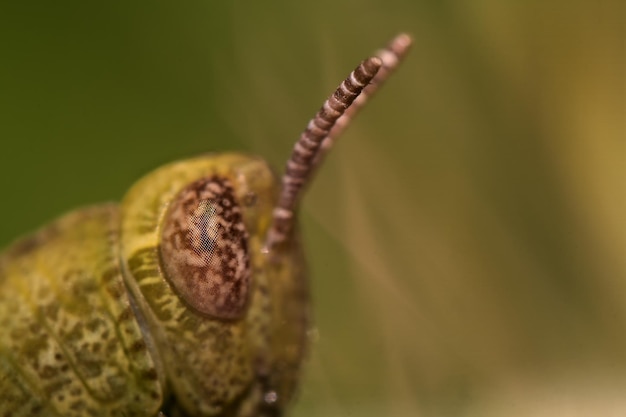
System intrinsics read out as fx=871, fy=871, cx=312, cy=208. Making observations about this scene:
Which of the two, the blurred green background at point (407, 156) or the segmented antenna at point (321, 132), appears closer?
the segmented antenna at point (321, 132)

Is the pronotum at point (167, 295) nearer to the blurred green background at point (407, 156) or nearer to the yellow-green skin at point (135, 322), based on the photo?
the yellow-green skin at point (135, 322)

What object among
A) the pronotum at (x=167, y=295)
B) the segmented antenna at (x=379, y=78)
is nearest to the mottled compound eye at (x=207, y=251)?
the pronotum at (x=167, y=295)

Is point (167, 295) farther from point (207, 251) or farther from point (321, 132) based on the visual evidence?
point (321, 132)

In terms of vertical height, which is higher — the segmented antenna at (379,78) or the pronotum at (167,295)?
the segmented antenna at (379,78)

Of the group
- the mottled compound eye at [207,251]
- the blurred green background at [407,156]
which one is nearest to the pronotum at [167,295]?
the mottled compound eye at [207,251]

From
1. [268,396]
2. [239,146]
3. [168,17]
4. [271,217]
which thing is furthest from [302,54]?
[268,396]

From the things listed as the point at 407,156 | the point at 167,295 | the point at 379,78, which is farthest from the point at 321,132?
the point at 407,156

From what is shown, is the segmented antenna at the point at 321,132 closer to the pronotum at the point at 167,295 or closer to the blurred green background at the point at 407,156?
the pronotum at the point at 167,295

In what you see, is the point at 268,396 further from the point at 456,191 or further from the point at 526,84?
the point at 526,84

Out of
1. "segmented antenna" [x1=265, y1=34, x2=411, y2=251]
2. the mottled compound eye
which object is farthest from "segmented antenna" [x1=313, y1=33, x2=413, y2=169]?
the mottled compound eye
